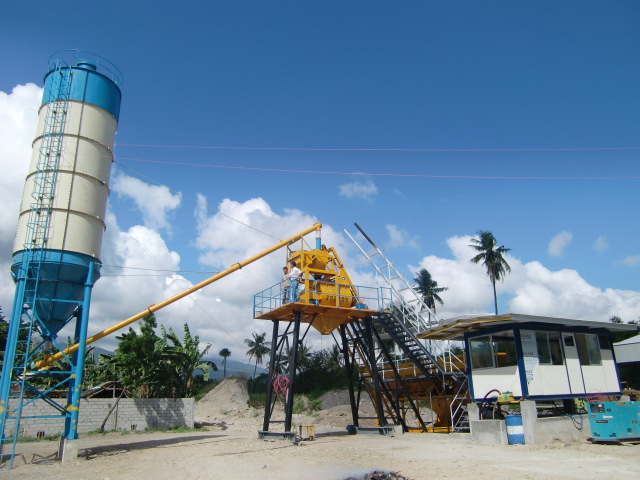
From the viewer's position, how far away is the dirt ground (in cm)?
1070

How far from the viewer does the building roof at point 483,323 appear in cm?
1697

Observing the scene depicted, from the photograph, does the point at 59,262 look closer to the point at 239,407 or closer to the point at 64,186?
the point at 64,186

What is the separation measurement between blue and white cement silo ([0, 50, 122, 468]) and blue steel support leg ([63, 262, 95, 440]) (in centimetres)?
3

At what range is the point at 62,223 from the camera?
1661 centimetres

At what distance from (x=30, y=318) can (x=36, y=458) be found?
15.3 feet

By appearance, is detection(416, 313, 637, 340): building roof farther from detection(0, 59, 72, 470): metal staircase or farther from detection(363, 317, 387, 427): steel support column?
detection(0, 59, 72, 470): metal staircase

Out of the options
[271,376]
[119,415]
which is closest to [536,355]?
[271,376]

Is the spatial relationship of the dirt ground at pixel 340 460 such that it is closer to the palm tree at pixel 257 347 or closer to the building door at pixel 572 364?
the building door at pixel 572 364

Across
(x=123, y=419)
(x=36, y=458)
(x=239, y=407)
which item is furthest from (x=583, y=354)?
(x=239, y=407)

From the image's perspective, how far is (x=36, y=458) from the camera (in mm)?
16016

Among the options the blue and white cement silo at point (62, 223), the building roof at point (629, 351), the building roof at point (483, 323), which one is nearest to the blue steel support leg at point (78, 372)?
the blue and white cement silo at point (62, 223)

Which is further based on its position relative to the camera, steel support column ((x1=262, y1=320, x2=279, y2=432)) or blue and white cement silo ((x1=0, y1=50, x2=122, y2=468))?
steel support column ((x1=262, y1=320, x2=279, y2=432))

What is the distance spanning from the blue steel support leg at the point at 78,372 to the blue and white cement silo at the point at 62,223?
0.03 meters

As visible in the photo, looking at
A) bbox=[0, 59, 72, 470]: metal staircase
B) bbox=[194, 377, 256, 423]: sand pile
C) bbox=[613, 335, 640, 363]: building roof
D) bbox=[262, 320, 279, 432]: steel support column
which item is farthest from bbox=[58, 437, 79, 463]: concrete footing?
bbox=[613, 335, 640, 363]: building roof
